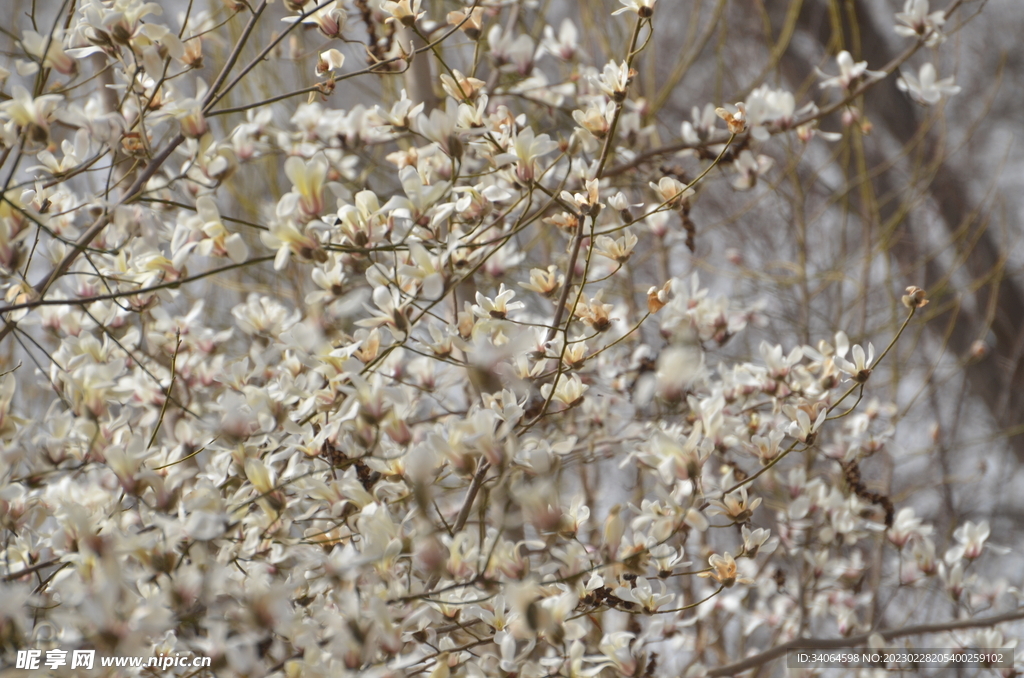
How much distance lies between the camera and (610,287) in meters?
2.21

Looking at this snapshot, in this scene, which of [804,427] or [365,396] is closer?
[365,396]

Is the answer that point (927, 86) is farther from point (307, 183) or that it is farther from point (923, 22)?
point (307, 183)

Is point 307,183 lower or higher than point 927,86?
lower

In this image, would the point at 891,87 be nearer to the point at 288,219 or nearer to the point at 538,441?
the point at 538,441

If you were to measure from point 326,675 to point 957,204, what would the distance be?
3170 millimetres

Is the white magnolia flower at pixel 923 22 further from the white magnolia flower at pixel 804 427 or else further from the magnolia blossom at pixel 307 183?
the magnolia blossom at pixel 307 183

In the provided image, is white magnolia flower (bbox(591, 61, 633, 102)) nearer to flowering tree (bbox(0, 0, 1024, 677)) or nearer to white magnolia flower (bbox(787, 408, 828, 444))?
flowering tree (bbox(0, 0, 1024, 677))

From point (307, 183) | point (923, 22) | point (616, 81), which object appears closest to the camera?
point (307, 183)

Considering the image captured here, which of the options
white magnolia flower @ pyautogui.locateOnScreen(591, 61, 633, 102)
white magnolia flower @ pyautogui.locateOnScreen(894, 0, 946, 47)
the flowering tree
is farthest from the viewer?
white magnolia flower @ pyautogui.locateOnScreen(894, 0, 946, 47)

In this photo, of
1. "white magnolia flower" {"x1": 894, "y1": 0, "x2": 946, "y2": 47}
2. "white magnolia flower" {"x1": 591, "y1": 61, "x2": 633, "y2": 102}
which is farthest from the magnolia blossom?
"white magnolia flower" {"x1": 894, "y1": 0, "x2": 946, "y2": 47}

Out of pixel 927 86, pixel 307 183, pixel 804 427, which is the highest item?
pixel 927 86

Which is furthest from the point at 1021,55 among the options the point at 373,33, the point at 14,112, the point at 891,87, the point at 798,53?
the point at 14,112

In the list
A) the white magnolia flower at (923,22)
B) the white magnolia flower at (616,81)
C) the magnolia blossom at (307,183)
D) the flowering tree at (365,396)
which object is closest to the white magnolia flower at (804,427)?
the flowering tree at (365,396)

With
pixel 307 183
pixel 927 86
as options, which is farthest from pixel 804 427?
pixel 927 86
